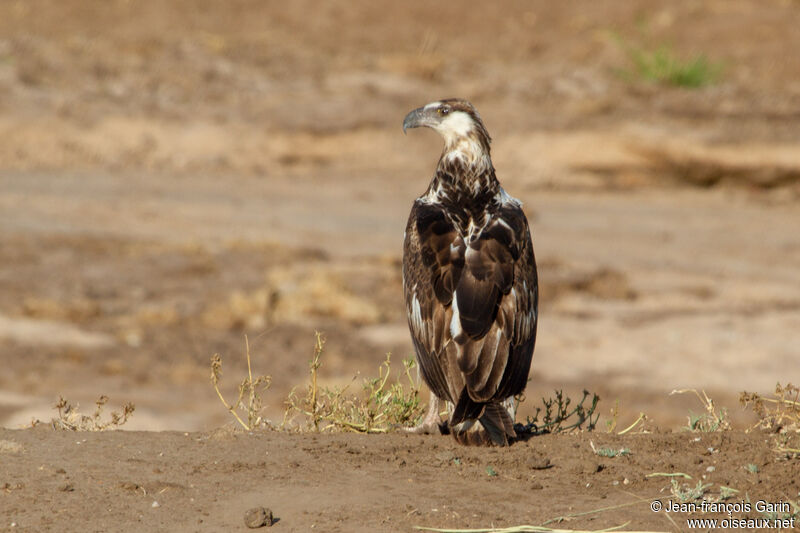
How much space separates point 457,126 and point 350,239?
13.0m

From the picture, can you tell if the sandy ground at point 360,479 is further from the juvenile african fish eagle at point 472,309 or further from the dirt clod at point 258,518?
the juvenile african fish eagle at point 472,309

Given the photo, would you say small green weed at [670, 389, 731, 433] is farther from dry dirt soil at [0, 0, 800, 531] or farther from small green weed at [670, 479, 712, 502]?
small green weed at [670, 479, 712, 502]

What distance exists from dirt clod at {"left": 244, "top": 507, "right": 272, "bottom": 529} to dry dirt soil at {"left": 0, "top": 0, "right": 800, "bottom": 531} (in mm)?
46

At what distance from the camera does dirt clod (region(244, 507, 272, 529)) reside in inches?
181

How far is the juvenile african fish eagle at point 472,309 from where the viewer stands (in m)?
5.68

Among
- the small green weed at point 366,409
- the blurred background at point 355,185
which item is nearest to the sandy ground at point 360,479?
the small green weed at point 366,409

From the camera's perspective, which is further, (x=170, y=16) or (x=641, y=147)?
(x=170, y=16)

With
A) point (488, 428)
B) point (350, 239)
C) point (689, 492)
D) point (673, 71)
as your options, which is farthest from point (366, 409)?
point (673, 71)

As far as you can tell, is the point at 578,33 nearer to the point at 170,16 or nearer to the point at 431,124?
the point at 170,16

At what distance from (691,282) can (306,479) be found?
42.9ft

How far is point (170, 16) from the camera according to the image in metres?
33.2

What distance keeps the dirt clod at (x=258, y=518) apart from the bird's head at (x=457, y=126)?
8.63ft

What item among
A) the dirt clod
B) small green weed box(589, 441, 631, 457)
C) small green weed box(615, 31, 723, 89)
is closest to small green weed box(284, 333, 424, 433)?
small green weed box(589, 441, 631, 457)

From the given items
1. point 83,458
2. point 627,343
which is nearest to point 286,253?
point 627,343
